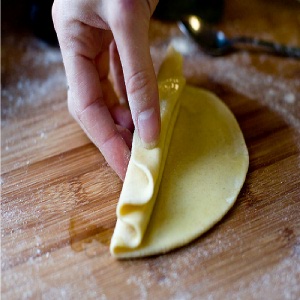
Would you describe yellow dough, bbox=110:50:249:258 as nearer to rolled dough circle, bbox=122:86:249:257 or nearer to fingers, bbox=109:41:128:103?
rolled dough circle, bbox=122:86:249:257

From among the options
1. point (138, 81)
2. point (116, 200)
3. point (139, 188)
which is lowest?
point (116, 200)

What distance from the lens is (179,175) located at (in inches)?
47.6

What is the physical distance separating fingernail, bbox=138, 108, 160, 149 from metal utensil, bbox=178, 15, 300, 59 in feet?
2.22

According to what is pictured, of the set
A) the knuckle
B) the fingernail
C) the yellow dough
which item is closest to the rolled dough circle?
the yellow dough

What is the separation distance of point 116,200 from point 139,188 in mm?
138

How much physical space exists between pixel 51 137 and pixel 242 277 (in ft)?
2.46

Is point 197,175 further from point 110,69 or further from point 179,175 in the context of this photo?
point 110,69

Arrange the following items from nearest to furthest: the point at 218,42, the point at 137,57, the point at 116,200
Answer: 1. the point at 137,57
2. the point at 116,200
3. the point at 218,42

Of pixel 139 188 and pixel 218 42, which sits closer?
pixel 139 188

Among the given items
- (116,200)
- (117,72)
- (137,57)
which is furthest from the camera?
(117,72)

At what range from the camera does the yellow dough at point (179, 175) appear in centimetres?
106

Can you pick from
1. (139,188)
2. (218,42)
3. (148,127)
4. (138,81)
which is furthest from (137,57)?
(218,42)

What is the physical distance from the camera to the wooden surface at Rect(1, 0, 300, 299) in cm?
102

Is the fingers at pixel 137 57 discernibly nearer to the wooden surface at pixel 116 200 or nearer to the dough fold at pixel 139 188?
the dough fold at pixel 139 188
